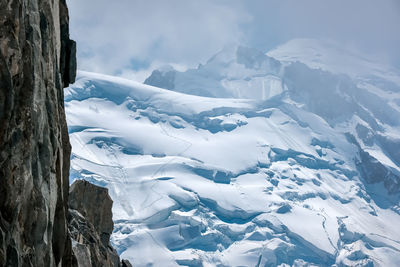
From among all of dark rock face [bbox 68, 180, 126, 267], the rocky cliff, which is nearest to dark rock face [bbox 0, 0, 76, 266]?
the rocky cliff

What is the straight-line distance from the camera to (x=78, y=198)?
2278 cm

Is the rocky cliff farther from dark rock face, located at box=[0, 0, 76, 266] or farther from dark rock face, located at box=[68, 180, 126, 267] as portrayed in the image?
dark rock face, located at box=[68, 180, 126, 267]

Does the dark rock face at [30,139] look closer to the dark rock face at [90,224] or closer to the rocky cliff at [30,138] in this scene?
the rocky cliff at [30,138]

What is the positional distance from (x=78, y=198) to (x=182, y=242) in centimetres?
13897

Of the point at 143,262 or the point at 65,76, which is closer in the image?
the point at 65,76

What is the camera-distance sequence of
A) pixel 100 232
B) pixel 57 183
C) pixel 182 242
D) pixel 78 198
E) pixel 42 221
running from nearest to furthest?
pixel 42 221
pixel 57 183
pixel 78 198
pixel 100 232
pixel 182 242

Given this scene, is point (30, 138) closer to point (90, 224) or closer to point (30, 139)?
point (30, 139)

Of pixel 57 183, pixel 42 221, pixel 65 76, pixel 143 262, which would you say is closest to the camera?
pixel 42 221

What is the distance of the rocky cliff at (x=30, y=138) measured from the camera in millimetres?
8453

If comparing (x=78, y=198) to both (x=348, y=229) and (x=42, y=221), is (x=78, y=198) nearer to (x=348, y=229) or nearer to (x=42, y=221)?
(x=42, y=221)

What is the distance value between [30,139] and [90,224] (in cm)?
1190

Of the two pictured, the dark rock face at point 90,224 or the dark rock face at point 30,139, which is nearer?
the dark rock face at point 30,139

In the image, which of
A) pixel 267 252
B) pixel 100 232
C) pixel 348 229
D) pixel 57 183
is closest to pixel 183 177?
pixel 267 252

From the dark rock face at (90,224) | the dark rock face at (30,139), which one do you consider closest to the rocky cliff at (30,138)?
the dark rock face at (30,139)
